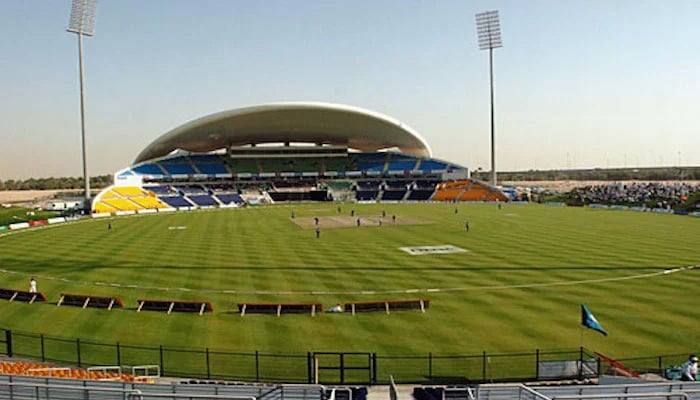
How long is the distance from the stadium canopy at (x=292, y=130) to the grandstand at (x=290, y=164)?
0.21 meters

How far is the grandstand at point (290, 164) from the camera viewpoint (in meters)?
99.3

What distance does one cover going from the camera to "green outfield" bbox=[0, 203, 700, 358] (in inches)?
733

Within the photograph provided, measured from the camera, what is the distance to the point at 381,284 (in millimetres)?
27062

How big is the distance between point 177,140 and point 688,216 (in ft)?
312

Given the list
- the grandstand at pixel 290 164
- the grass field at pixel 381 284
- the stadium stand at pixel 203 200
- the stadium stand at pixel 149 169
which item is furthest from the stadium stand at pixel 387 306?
the stadium stand at pixel 149 169

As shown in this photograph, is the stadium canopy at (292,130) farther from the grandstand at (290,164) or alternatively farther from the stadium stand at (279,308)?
the stadium stand at (279,308)

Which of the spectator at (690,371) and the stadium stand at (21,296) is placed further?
the stadium stand at (21,296)

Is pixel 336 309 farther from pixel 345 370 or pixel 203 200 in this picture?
pixel 203 200

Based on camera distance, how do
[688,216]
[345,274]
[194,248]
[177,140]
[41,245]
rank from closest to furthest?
[345,274]
[194,248]
[41,245]
[688,216]
[177,140]

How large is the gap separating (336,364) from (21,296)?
18.5m

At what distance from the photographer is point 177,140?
4306 inches

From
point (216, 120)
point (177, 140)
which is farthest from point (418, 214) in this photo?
point (177, 140)

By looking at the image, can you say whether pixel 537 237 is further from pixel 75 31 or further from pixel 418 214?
pixel 75 31

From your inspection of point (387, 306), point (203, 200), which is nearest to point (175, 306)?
point (387, 306)
